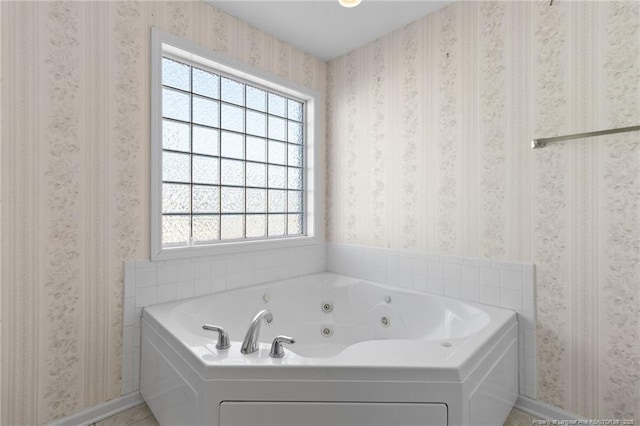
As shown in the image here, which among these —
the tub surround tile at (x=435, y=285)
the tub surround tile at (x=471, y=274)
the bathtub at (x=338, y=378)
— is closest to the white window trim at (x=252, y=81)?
the bathtub at (x=338, y=378)

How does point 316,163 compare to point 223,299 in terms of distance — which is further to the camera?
point 316,163

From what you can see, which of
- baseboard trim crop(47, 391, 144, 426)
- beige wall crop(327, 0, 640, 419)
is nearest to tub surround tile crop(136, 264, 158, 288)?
baseboard trim crop(47, 391, 144, 426)

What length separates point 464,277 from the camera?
2.07m

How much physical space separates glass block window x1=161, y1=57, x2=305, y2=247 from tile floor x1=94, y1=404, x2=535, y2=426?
3.04ft

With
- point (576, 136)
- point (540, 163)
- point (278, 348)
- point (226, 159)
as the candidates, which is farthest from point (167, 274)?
point (576, 136)

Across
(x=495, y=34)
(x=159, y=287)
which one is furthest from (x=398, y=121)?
(x=159, y=287)

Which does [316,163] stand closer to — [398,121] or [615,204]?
[398,121]

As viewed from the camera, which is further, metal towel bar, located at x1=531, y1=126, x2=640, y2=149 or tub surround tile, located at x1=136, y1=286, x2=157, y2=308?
tub surround tile, located at x1=136, y1=286, x2=157, y2=308

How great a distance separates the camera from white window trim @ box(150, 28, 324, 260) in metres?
1.93

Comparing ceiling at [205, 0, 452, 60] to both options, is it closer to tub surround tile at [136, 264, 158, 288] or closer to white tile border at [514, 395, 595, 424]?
tub surround tile at [136, 264, 158, 288]

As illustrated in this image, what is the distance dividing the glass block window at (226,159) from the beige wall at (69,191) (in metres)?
0.24

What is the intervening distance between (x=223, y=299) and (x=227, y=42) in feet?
5.70

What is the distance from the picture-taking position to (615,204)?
1564 millimetres

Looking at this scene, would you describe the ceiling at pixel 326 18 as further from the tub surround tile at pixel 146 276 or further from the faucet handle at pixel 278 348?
the faucet handle at pixel 278 348
